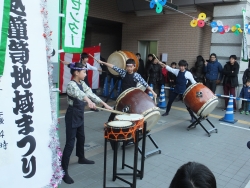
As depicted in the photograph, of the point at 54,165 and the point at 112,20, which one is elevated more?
the point at 112,20

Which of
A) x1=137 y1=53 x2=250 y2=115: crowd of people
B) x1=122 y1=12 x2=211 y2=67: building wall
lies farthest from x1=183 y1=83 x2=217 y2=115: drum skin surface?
x1=122 y1=12 x2=211 y2=67: building wall

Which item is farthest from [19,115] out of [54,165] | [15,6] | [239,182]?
[239,182]

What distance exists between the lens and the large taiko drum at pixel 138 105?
4.09 meters

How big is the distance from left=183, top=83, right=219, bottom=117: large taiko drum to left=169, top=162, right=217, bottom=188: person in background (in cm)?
481

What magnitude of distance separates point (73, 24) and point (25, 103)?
1.32 m

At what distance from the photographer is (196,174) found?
1.08 meters

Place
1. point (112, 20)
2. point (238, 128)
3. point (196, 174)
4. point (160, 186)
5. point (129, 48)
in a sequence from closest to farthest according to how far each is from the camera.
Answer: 1. point (196, 174)
2. point (160, 186)
3. point (238, 128)
4. point (112, 20)
5. point (129, 48)

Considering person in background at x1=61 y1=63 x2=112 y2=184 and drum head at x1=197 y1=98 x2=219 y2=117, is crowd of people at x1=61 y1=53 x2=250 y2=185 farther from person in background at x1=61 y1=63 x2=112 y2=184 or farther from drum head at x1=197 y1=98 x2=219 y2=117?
drum head at x1=197 y1=98 x2=219 y2=117

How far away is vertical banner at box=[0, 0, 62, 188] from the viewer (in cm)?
251

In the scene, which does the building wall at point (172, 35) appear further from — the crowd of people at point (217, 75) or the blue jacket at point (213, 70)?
the blue jacket at point (213, 70)

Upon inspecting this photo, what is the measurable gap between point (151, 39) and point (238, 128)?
6115 mm

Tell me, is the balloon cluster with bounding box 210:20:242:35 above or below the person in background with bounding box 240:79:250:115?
above

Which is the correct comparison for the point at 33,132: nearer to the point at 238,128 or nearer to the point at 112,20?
the point at 238,128

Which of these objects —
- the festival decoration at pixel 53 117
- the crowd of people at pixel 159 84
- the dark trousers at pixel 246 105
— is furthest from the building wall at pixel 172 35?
the festival decoration at pixel 53 117
